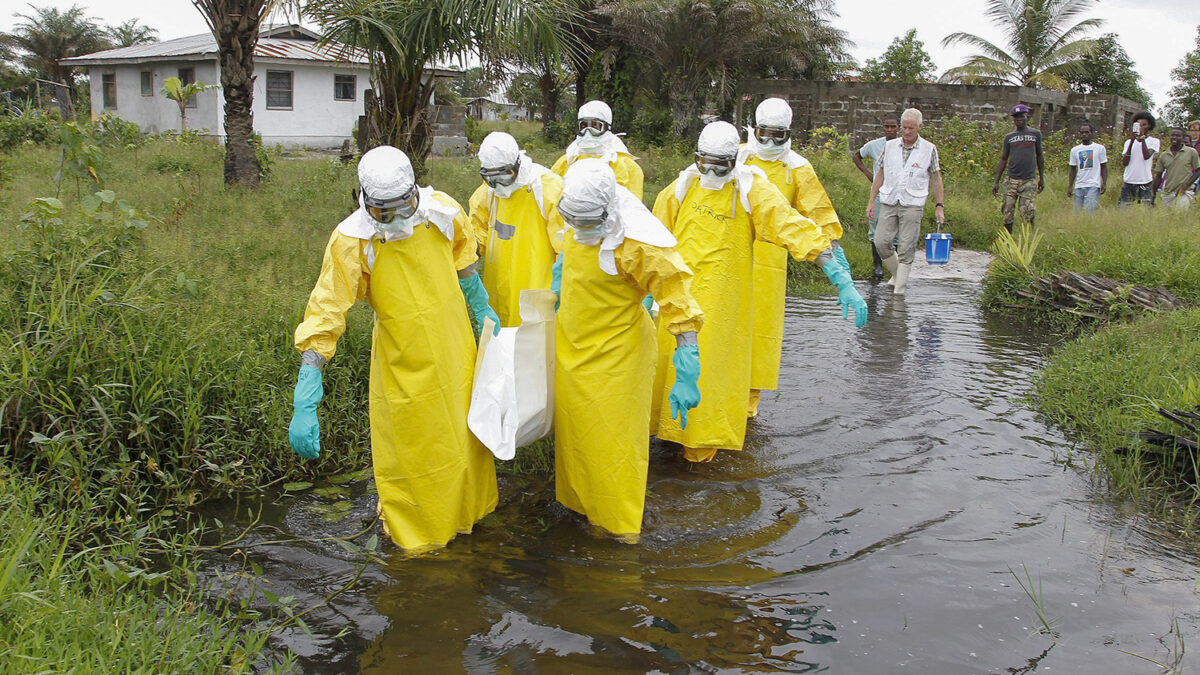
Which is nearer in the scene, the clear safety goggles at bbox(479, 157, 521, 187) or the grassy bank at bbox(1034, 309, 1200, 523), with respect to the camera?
the grassy bank at bbox(1034, 309, 1200, 523)

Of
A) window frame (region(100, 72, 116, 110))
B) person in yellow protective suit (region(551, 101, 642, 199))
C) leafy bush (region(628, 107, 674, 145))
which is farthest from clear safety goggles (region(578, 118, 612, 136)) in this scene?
window frame (region(100, 72, 116, 110))

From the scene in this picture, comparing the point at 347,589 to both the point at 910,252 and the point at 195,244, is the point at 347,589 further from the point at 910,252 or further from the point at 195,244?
the point at 910,252

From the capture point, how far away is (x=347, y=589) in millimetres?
3916

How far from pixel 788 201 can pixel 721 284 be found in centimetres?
114

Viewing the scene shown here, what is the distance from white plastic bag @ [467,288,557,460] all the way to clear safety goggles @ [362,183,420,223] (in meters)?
0.67

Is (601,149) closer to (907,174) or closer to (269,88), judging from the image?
(907,174)

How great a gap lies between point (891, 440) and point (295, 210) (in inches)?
244

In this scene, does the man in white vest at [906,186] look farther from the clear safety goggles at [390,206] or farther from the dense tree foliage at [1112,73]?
the dense tree foliage at [1112,73]

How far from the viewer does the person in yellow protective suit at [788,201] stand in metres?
5.85

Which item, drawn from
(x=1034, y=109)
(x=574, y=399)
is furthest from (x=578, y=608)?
(x=1034, y=109)

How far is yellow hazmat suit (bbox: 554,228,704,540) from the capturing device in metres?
4.04

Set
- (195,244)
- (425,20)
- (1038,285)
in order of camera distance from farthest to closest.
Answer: (1038,285)
(425,20)
(195,244)

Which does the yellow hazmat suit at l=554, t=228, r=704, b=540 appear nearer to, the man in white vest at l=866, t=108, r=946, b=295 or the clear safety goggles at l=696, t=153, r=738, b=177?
the clear safety goggles at l=696, t=153, r=738, b=177

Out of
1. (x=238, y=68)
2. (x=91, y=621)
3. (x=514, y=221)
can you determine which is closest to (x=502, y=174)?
(x=514, y=221)
